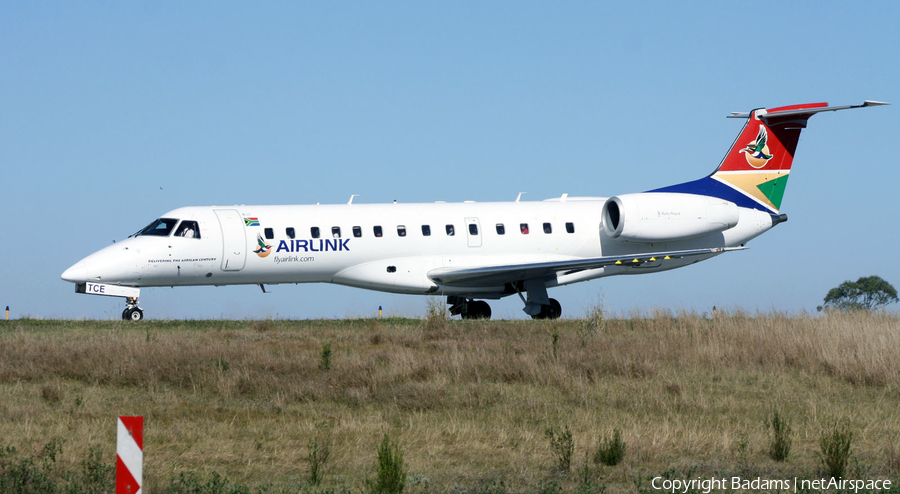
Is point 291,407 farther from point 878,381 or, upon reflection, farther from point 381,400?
point 878,381

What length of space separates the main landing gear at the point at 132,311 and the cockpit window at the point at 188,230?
80.1 inches

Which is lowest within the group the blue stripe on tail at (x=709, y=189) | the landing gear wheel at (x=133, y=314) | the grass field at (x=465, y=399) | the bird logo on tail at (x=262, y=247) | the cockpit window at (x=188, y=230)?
the grass field at (x=465, y=399)

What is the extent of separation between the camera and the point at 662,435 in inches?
443

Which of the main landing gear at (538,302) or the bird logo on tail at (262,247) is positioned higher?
the bird logo on tail at (262,247)

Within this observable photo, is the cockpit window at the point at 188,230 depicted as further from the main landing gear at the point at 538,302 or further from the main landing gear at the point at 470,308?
the main landing gear at the point at 538,302

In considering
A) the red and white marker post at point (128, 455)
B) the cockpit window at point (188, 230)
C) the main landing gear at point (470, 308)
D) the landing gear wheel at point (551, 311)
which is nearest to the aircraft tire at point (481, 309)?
the main landing gear at point (470, 308)

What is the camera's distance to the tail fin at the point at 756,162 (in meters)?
29.6

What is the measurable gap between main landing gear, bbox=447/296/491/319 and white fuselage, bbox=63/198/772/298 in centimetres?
125

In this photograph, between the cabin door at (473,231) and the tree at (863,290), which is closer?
the cabin door at (473,231)

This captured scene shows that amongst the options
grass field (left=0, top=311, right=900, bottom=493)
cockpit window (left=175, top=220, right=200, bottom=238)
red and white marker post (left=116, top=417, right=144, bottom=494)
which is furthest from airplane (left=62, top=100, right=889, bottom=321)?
red and white marker post (left=116, top=417, right=144, bottom=494)

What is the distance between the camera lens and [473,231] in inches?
1081

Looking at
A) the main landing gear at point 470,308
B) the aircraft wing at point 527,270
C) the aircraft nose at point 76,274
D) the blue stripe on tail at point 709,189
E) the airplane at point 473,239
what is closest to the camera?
the aircraft nose at point 76,274

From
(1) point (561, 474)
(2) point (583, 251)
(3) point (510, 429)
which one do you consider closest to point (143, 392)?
(3) point (510, 429)

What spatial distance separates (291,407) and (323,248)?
42.1ft
